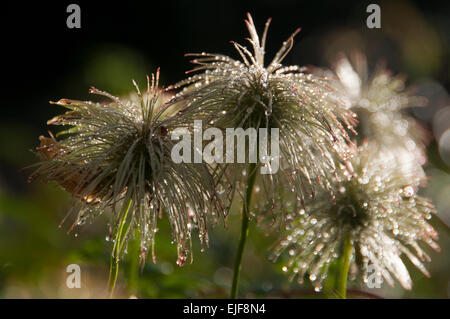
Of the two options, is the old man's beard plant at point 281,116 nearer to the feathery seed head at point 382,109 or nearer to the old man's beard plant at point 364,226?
the old man's beard plant at point 364,226

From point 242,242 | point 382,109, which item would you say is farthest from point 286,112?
point 382,109

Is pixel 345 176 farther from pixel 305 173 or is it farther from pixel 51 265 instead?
pixel 51 265

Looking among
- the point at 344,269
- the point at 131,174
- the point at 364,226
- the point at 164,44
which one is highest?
the point at 164,44

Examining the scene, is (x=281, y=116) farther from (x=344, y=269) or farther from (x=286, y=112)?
(x=344, y=269)

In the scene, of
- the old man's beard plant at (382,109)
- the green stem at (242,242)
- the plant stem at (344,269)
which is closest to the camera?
the green stem at (242,242)

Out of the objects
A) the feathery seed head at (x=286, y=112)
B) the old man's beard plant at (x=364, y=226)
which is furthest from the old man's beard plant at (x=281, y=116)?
the old man's beard plant at (x=364, y=226)

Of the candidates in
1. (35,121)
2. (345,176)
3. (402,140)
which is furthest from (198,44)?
(345,176)

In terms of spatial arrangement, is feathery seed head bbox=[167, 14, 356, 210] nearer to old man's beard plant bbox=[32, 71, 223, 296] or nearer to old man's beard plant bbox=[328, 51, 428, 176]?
old man's beard plant bbox=[32, 71, 223, 296]

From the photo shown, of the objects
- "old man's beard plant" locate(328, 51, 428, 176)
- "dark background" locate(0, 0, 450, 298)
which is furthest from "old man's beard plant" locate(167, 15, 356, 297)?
"dark background" locate(0, 0, 450, 298)
